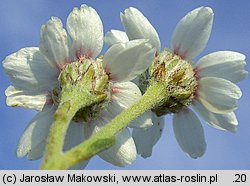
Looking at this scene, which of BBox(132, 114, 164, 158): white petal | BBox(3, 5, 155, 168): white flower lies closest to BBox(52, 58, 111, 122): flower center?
BBox(3, 5, 155, 168): white flower

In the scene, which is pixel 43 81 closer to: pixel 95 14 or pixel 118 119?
pixel 95 14

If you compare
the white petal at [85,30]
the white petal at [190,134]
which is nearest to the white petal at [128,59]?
the white petal at [85,30]

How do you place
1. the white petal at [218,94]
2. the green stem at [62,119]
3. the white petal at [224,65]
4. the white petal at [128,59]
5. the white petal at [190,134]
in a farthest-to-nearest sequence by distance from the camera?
the white petal at [190,134] < the white petal at [224,65] < the white petal at [218,94] < the white petal at [128,59] < the green stem at [62,119]

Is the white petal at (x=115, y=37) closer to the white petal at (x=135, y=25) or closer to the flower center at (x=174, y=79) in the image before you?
the white petal at (x=135, y=25)

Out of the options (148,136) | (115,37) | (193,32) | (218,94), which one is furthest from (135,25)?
(148,136)

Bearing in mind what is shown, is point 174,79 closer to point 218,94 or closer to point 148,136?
point 218,94
